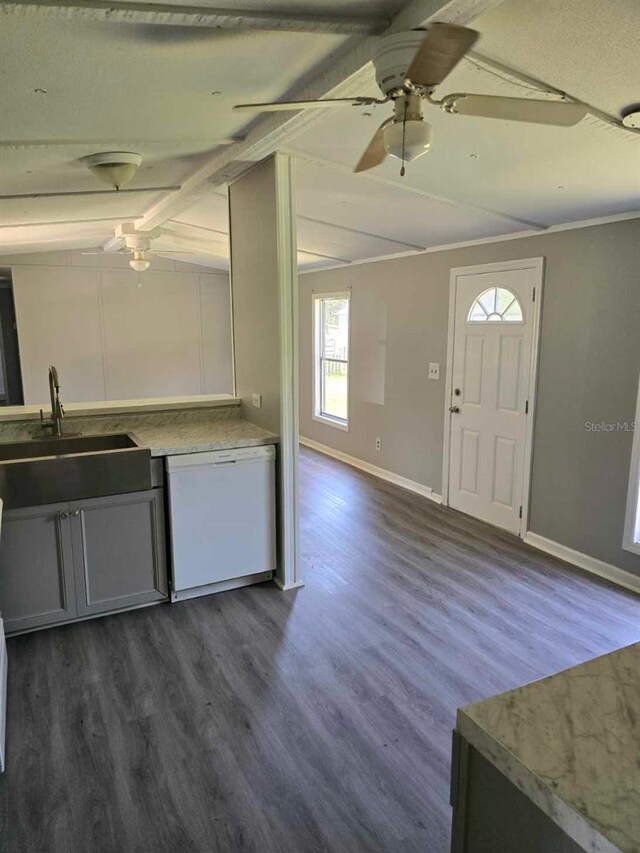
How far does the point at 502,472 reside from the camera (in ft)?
14.5

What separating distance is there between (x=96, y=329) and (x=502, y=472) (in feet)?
Result: 17.3

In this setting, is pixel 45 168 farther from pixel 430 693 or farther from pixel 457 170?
pixel 430 693

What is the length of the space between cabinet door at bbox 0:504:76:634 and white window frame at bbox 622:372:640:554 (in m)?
3.28

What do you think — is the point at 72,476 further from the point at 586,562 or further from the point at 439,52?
the point at 586,562

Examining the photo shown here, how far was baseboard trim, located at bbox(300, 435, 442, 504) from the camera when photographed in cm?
527

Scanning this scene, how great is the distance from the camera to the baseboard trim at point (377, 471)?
17.3 ft

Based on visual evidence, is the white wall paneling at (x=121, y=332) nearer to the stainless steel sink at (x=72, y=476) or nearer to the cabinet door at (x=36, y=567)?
the stainless steel sink at (x=72, y=476)

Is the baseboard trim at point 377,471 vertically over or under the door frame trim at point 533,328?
under

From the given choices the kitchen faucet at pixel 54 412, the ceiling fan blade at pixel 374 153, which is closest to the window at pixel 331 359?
the kitchen faucet at pixel 54 412

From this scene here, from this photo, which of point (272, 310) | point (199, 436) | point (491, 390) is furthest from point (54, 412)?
point (491, 390)

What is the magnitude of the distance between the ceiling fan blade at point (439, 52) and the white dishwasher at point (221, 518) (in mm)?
2215

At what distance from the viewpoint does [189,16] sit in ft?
4.90

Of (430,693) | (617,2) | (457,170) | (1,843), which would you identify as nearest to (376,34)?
(617,2)

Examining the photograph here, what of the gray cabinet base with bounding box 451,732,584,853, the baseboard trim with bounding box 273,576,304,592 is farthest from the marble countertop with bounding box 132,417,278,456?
the gray cabinet base with bounding box 451,732,584,853
